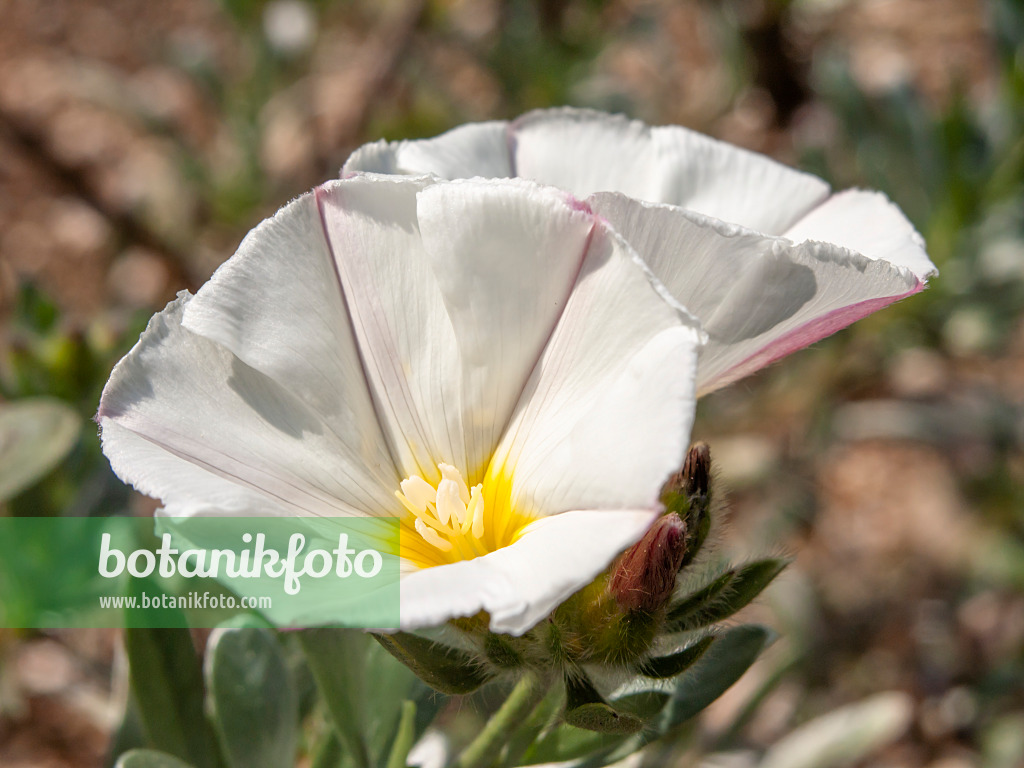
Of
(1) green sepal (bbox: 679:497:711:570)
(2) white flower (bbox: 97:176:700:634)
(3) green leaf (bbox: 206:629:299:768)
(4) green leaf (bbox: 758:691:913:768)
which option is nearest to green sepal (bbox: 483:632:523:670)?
(2) white flower (bbox: 97:176:700:634)

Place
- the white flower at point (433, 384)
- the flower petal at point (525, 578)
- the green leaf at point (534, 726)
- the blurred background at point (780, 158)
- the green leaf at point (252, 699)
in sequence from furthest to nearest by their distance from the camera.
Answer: the blurred background at point (780, 158)
the green leaf at point (252, 699)
the green leaf at point (534, 726)
the white flower at point (433, 384)
the flower petal at point (525, 578)

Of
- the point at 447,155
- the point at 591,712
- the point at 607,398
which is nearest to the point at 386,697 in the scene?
the point at 591,712

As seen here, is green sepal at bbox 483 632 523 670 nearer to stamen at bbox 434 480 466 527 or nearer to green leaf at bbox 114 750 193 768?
stamen at bbox 434 480 466 527

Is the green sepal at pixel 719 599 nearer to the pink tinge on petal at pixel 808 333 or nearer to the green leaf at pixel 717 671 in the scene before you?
the green leaf at pixel 717 671

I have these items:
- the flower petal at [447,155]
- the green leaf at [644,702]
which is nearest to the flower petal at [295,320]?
the flower petal at [447,155]

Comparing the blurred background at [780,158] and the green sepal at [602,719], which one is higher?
the blurred background at [780,158]

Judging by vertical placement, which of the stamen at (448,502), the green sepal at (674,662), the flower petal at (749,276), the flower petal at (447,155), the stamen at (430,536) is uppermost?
the flower petal at (447,155)
